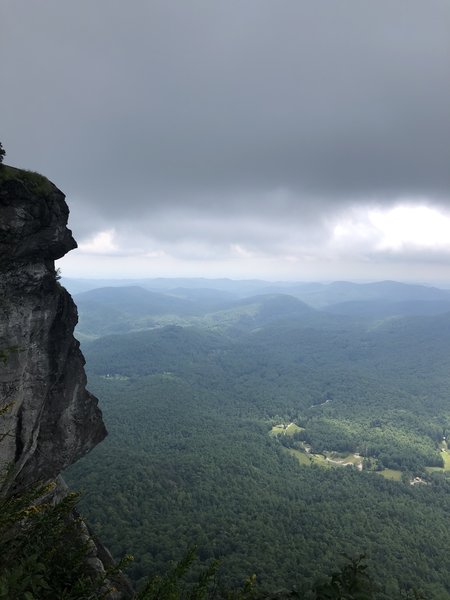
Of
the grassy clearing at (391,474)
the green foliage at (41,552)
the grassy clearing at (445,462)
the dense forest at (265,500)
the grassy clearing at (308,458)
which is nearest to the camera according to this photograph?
the green foliage at (41,552)

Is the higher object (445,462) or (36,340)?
(36,340)

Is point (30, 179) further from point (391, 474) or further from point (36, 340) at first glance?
point (391, 474)

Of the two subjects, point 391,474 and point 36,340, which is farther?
point 391,474

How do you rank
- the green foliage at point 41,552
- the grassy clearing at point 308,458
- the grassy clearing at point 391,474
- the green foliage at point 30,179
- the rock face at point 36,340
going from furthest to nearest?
1. the grassy clearing at point 308,458
2. the grassy clearing at point 391,474
3. the rock face at point 36,340
4. the green foliage at point 30,179
5. the green foliage at point 41,552

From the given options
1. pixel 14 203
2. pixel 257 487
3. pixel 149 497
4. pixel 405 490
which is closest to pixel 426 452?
pixel 405 490

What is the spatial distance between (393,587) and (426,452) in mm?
131903

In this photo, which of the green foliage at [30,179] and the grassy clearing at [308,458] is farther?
the grassy clearing at [308,458]

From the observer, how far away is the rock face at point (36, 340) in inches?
858

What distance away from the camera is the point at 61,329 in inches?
1086

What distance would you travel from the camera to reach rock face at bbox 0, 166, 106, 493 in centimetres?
2180

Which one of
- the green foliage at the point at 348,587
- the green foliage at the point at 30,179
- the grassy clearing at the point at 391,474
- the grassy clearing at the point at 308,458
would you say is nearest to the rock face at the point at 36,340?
the green foliage at the point at 30,179

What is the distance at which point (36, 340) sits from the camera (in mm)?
24875

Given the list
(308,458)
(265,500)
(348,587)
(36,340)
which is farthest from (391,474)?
(36,340)

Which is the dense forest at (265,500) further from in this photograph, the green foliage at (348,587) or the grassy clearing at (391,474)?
the green foliage at (348,587)
